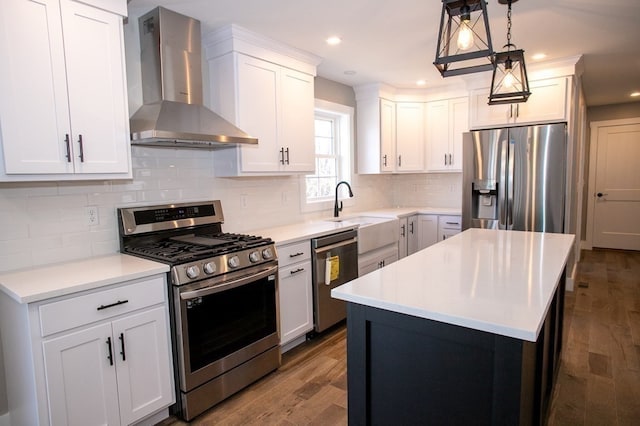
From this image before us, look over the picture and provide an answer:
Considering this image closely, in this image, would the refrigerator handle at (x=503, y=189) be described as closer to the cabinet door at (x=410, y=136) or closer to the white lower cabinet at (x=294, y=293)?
the cabinet door at (x=410, y=136)

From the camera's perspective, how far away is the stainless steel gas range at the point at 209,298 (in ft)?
6.99

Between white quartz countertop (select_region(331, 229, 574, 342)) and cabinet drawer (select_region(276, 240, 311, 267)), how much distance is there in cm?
105

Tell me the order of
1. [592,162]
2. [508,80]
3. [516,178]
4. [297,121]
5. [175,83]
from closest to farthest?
[508,80] → [175,83] → [297,121] → [516,178] → [592,162]

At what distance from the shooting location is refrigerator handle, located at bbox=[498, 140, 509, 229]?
13.4 ft

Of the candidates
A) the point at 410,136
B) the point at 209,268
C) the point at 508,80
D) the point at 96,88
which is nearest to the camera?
the point at 96,88

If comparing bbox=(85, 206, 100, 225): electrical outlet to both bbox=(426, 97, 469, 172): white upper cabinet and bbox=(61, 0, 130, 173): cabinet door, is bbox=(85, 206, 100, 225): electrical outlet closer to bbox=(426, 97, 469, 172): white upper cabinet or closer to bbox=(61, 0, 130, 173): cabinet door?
bbox=(61, 0, 130, 173): cabinet door

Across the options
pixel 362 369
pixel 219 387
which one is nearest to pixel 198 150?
pixel 219 387

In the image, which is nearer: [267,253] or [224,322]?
[224,322]

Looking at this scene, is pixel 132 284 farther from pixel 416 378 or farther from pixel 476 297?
pixel 476 297

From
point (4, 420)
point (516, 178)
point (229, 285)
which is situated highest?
point (516, 178)

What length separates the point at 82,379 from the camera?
180cm

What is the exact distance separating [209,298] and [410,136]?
3656 millimetres

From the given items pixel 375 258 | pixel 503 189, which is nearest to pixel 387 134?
pixel 503 189

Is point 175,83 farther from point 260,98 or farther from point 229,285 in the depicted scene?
point 229,285
